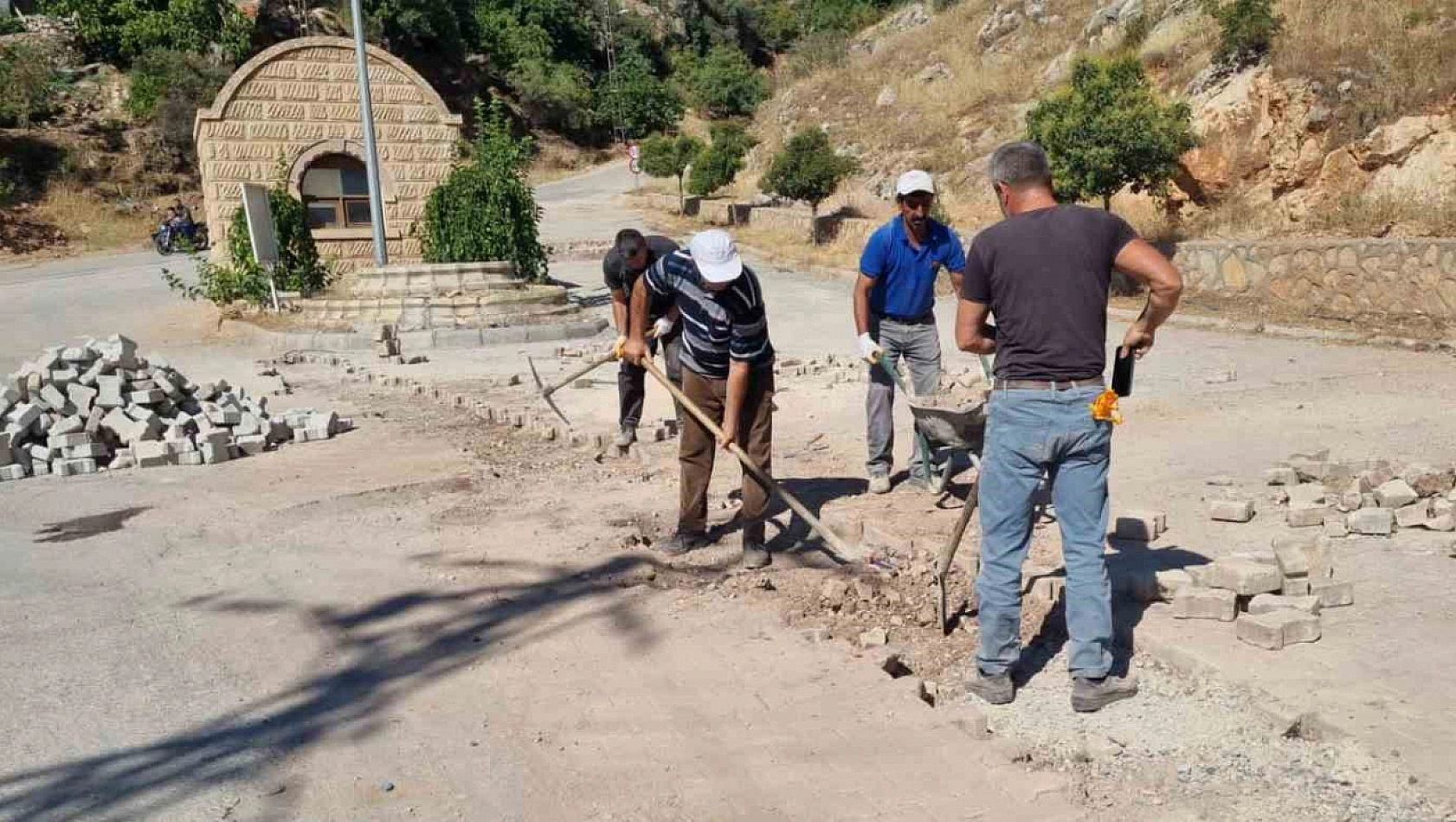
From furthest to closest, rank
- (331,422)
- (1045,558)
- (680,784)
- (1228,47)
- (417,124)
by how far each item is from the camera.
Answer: (417,124), (1228,47), (331,422), (1045,558), (680,784)

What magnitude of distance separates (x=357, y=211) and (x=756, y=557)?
16.5 m

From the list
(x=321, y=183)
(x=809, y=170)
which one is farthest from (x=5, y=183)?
(x=809, y=170)

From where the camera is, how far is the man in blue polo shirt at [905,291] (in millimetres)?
5453

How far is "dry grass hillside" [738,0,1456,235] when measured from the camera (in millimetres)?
12805

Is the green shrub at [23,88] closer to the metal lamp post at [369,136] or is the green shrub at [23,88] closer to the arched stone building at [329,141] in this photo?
the arched stone building at [329,141]

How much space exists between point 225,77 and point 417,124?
72.6 feet

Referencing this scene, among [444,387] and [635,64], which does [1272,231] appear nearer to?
[444,387]

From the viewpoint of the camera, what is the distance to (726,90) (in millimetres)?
55031

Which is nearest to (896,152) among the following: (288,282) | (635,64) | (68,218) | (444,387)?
(288,282)

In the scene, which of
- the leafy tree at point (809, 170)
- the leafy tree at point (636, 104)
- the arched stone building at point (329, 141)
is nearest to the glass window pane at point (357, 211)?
the arched stone building at point (329, 141)

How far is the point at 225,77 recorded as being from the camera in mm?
36844

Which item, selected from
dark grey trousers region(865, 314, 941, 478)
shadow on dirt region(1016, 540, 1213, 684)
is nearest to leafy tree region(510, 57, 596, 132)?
dark grey trousers region(865, 314, 941, 478)

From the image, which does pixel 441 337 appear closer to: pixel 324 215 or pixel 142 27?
pixel 324 215

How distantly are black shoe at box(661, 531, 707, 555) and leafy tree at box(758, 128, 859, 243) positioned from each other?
19.0 m
